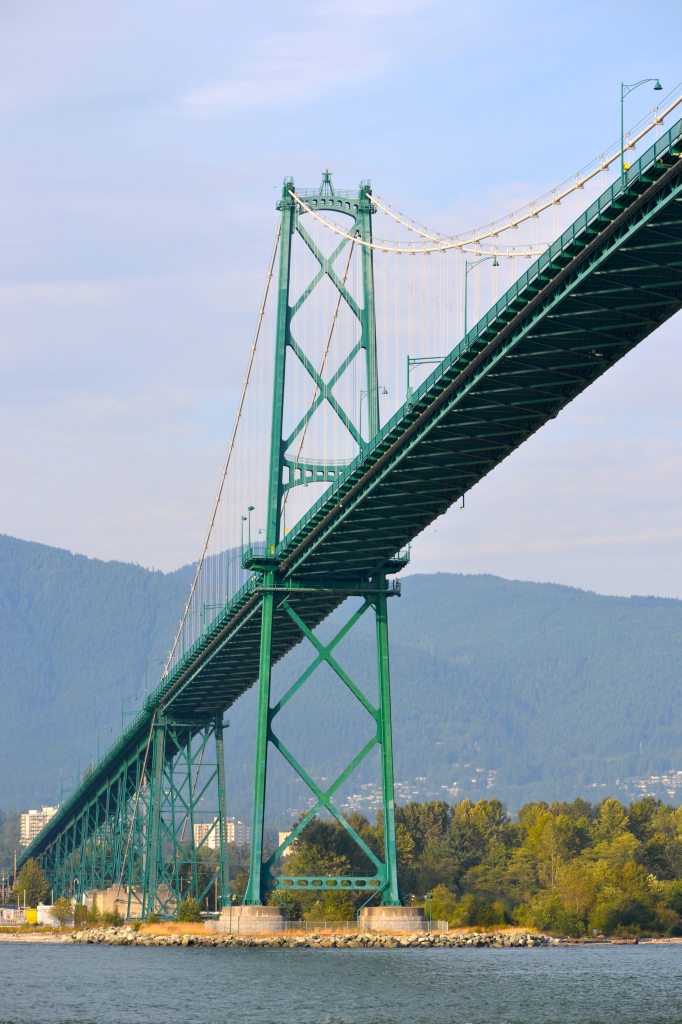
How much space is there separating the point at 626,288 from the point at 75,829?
343 feet

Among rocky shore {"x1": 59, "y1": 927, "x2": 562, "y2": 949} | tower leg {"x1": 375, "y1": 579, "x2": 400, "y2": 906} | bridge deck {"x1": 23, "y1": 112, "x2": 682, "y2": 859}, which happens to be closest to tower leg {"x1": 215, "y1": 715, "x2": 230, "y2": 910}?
bridge deck {"x1": 23, "y1": 112, "x2": 682, "y2": 859}

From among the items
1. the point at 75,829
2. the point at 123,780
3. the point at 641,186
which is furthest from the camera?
the point at 75,829

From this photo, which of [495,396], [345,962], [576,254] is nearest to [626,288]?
[576,254]

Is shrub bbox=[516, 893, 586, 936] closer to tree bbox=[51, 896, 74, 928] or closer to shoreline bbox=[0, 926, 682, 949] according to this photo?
shoreline bbox=[0, 926, 682, 949]

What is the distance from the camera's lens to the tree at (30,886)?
445 ft

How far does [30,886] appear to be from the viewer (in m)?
136

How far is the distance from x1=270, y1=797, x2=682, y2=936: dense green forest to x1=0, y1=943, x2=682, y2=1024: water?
1195cm

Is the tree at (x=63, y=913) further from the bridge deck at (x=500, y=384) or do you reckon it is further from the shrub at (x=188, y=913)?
the bridge deck at (x=500, y=384)

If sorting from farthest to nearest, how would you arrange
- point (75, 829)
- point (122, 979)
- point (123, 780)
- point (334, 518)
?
1. point (75, 829)
2. point (123, 780)
3. point (334, 518)
4. point (122, 979)

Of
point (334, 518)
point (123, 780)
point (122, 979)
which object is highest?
point (334, 518)

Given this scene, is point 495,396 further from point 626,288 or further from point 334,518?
point 334,518

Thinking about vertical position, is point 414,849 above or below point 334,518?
below

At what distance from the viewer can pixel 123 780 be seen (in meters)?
116

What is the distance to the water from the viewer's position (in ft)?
141
